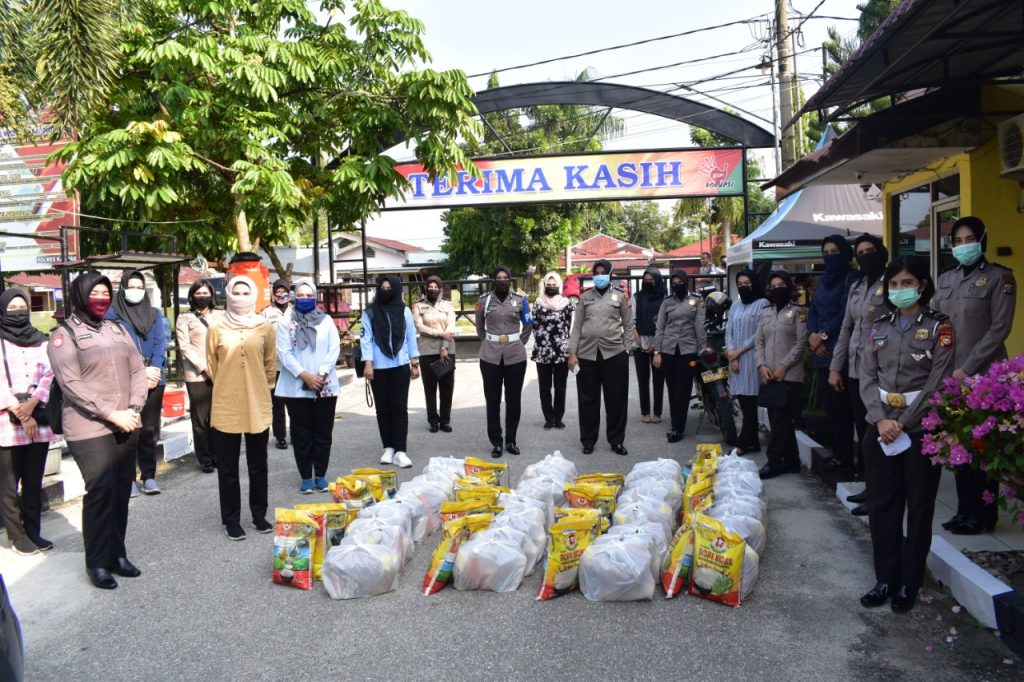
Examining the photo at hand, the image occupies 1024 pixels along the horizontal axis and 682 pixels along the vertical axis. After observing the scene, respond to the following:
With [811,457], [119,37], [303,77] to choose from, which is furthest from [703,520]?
[119,37]

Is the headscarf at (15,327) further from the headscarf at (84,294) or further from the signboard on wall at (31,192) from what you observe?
the signboard on wall at (31,192)

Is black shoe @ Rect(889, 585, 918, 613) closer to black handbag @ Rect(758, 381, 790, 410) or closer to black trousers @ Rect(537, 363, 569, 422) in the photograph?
black handbag @ Rect(758, 381, 790, 410)

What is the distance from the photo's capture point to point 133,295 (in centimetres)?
695

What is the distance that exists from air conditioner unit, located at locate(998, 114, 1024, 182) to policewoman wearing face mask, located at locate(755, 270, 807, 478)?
2.10 metres

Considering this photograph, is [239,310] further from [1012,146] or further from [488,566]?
[1012,146]

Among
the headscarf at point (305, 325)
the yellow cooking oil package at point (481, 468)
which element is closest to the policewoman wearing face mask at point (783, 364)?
the yellow cooking oil package at point (481, 468)

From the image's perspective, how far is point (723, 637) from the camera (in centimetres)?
390

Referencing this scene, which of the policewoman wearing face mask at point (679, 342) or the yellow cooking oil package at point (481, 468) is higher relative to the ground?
the policewoman wearing face mask at point (679, 342)

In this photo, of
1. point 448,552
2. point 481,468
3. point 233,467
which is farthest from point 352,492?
point 448,552

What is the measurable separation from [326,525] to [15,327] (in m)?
2.59

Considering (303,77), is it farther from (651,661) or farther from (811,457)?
(651,661)

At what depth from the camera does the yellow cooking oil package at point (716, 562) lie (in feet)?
13.9

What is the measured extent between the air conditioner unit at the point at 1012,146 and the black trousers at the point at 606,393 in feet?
12.1

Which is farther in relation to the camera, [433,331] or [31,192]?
[31,192]
